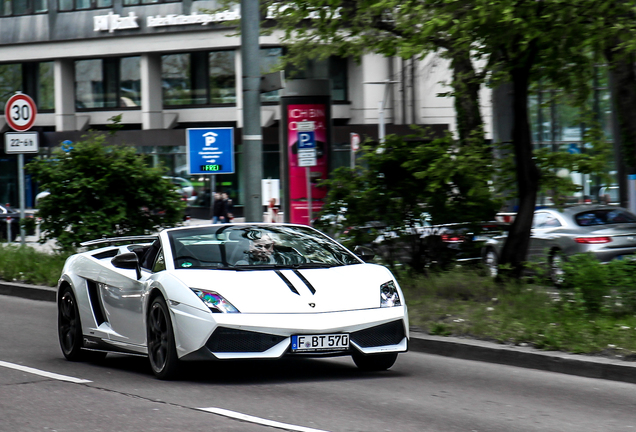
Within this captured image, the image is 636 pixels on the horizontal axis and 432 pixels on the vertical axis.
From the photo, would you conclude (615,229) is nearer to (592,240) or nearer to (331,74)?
(592,240)

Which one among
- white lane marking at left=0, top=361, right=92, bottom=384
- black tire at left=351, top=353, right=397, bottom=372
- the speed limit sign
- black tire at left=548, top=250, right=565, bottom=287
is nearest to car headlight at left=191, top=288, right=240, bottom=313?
black tire at left=351, top=353, right=397, bottom=372

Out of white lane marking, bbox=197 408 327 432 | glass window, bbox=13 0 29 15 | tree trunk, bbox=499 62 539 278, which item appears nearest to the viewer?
white lane marking, bbox=197 408 327 432

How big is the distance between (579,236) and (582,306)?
7.63 meters

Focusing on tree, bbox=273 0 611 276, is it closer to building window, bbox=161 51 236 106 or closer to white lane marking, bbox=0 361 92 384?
white lane marking, bbox=0 361 92 384

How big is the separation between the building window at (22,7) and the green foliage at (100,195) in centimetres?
3276

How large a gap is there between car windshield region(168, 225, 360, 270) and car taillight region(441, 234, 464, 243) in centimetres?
416

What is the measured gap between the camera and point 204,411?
647 cm

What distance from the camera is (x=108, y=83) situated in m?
48.1

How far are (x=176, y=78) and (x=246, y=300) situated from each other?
40291mm

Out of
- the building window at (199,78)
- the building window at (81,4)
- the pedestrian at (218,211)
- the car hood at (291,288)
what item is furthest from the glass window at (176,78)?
the car hood at (291,288)

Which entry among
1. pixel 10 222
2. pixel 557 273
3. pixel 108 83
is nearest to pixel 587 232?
pixel 557 273

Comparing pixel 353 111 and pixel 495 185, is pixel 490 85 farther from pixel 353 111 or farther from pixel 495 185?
pixel 353 111

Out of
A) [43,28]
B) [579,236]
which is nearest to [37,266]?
[579,236]

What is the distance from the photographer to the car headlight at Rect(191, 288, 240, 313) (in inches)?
288
